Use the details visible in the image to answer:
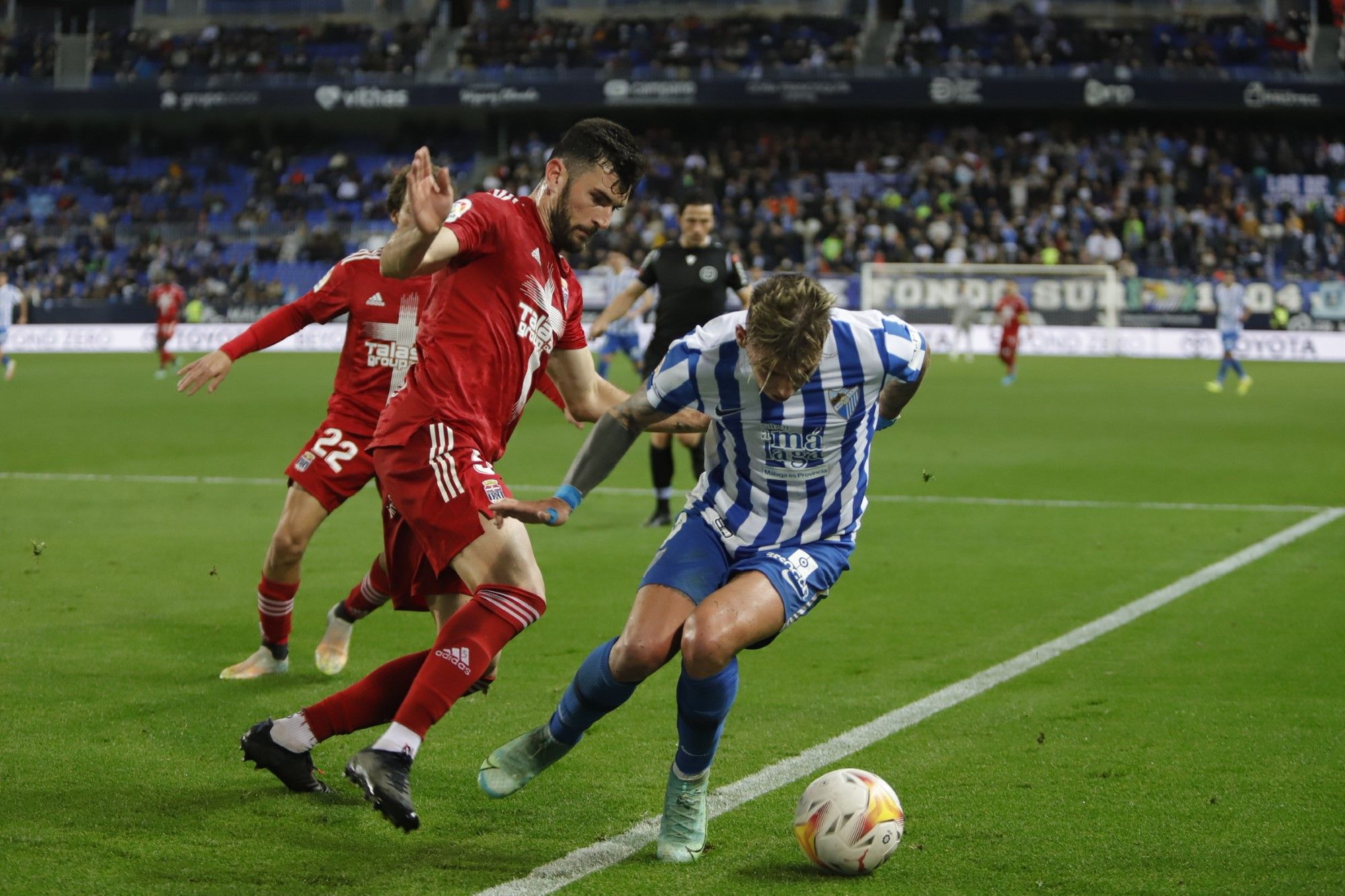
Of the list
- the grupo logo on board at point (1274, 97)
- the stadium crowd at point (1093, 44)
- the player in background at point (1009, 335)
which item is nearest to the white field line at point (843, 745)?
the player in background at point (1009, 335)

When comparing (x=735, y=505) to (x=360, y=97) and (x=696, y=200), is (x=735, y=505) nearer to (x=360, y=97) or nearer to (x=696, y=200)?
(x=696, y=200)

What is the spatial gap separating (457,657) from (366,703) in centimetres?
52

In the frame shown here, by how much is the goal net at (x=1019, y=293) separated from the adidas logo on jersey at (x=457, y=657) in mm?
31692

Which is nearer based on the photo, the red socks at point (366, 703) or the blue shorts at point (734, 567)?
the blue shorts at point (734, 567)

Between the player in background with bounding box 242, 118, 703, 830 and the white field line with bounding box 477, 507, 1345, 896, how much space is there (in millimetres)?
556

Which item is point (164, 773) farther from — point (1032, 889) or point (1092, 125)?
point (1092, 125)

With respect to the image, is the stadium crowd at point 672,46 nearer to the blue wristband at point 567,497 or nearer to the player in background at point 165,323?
the player in background at point 165,323

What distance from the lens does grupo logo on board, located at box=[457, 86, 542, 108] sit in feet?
150

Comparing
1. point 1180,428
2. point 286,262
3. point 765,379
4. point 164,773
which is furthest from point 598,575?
point 286,262

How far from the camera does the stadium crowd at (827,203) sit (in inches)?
1556

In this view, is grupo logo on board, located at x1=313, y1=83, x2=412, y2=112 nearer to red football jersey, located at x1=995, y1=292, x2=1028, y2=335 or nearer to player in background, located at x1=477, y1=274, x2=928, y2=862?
red football jersey, located at x1=995, y1=292, x2=1028, y2=335

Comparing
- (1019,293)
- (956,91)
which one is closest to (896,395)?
(1019,293)

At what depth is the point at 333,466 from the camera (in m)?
6.50

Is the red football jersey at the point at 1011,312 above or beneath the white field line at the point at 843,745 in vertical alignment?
beneath
